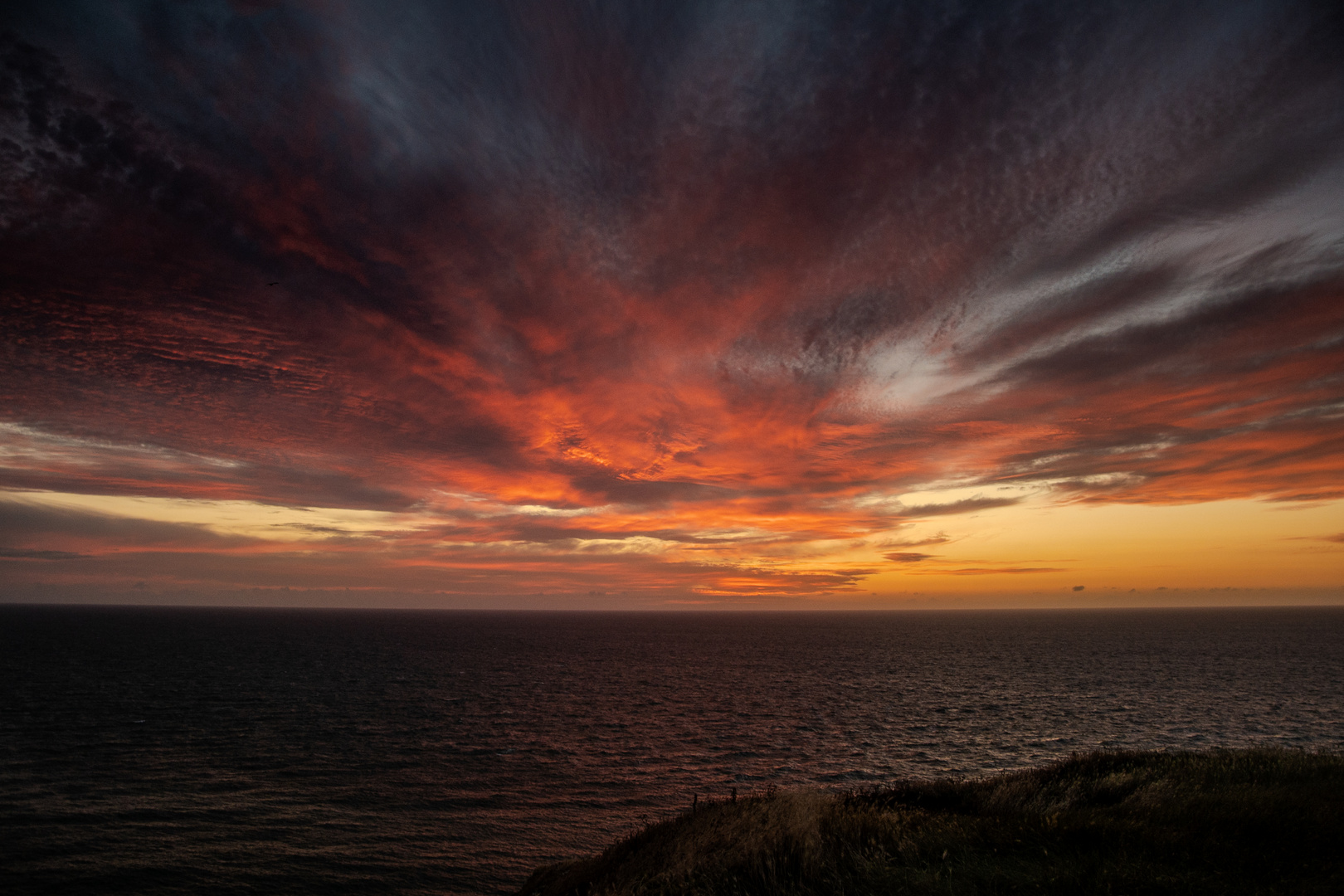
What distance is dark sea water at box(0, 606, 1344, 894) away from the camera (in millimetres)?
28953

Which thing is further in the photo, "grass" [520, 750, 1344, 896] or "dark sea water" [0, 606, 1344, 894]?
"dark sea water" [0, 606, 1344, 894]

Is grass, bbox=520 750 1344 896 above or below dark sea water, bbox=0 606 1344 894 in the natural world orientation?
above

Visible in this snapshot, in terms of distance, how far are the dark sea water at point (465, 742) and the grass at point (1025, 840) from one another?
43.6ft

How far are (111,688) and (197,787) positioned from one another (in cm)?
4844

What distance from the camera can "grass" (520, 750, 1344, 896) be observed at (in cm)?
1204

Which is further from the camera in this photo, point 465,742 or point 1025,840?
point 465,742

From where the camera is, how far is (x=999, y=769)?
39.3m

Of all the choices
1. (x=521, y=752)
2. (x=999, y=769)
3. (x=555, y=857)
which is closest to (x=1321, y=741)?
(x=999, y=769)

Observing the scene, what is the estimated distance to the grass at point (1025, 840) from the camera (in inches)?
474

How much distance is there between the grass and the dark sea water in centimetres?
1327

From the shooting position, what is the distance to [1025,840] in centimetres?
1452

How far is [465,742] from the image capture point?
1927 inches

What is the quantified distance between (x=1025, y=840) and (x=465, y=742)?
44.8 meters

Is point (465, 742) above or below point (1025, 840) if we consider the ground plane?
below
